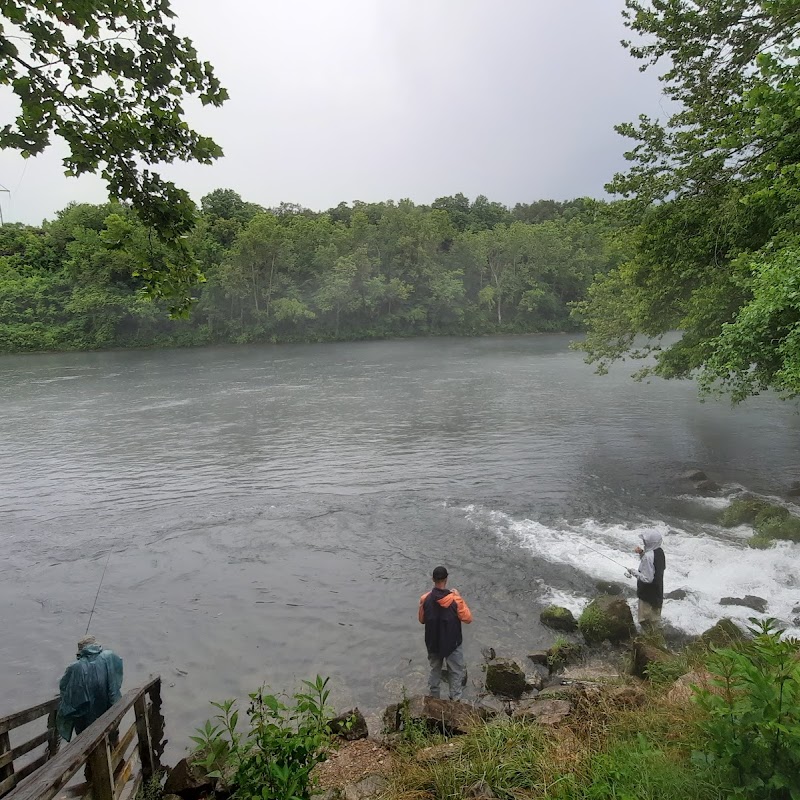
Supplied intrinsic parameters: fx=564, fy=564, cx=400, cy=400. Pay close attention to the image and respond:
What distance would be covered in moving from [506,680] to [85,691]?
5.16 meters

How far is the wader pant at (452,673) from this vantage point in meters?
7.68

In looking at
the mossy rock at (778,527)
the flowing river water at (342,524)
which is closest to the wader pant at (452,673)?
the flowing river water at (342,524)

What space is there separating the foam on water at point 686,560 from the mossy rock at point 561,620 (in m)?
0.64

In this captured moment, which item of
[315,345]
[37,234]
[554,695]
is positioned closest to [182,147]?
[554,695]

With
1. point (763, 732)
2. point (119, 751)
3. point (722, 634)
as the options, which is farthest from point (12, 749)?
point (722, 634)

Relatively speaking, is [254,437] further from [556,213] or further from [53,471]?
[556,213]

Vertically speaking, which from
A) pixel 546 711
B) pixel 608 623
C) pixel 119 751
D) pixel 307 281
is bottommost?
pixel 608 623

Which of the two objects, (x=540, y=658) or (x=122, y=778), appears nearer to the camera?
(x=122, y=778)

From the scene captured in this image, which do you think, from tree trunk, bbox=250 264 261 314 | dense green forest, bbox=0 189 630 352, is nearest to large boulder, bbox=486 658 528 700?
dense green forest, bbox=0 189 630 352

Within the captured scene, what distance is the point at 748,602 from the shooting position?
9.61 m

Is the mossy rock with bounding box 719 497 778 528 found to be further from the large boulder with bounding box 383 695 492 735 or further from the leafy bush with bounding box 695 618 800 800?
the leafy bush with bounding box 695 618 800 800

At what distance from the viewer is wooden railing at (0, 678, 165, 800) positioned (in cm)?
339

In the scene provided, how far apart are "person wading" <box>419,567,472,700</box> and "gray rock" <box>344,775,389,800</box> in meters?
2.53

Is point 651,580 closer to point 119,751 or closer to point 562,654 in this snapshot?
point 562,654
